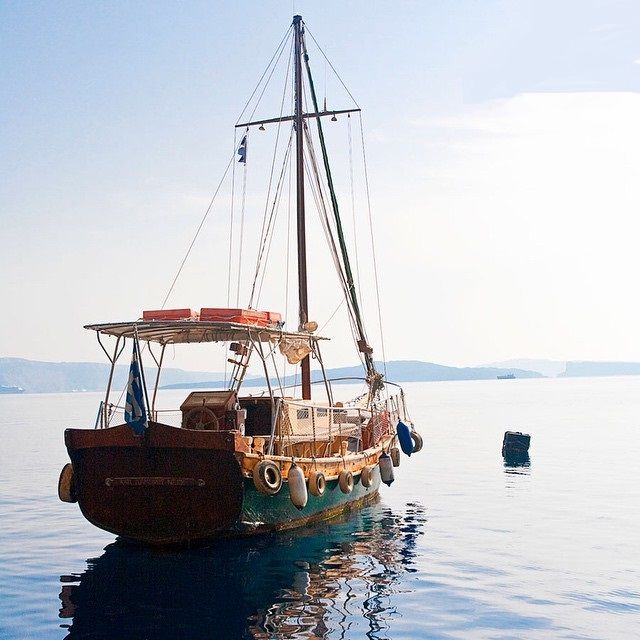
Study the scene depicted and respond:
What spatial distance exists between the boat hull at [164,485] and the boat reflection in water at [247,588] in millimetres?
666

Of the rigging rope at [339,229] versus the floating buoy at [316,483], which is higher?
the rigging rope at [339,229]

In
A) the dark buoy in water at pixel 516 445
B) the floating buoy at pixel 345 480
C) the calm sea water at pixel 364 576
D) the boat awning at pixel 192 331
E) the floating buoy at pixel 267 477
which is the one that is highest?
the boat awning at pixel 192 331

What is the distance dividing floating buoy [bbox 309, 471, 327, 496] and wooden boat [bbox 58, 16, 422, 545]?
2 centimetres

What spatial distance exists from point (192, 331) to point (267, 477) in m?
4.56

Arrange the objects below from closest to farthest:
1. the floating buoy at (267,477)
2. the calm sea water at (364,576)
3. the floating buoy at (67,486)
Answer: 1. the calm sea water at (364,576)
2. the floating buoy at (267,477)
3. the floating buoy at (67,486)

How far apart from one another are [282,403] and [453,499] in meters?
11.1

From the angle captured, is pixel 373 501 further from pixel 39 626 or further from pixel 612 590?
pixel 39 626

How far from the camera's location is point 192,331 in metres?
19.4

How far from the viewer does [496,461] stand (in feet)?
136

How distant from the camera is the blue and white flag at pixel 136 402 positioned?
52.5ft

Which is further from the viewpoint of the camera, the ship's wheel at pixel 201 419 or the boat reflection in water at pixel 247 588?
the ship's wheel at pixel 201 419

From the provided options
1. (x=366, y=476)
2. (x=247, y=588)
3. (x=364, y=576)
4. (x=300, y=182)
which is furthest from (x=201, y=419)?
(x=300, y=182)

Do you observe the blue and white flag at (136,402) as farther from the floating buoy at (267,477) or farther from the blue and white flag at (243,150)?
the blue and white flag at (243,150)

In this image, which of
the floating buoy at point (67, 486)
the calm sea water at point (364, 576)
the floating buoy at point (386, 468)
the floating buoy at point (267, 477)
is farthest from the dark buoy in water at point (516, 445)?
the floating buoy at point (67, 486)
